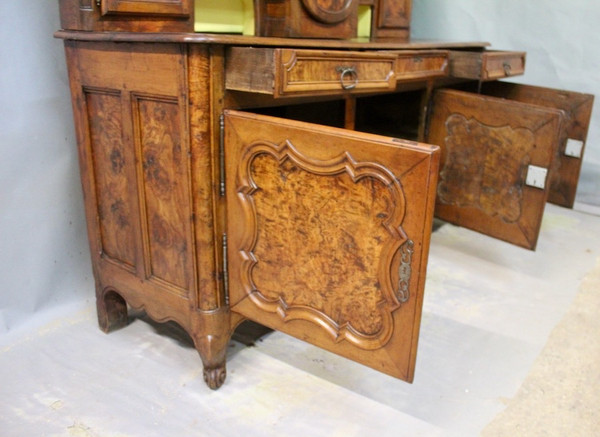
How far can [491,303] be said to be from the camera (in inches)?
81.4

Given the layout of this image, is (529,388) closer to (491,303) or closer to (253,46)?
(491,303)

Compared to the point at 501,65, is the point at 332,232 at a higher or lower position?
lower

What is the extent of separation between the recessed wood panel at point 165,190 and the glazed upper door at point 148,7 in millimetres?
229

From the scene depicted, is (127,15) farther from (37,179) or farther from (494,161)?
(494,161)

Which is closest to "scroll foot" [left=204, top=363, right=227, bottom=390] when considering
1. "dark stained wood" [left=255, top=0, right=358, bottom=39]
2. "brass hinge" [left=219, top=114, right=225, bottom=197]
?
"brass hinge" [left=219, top=114, right=225, bottom=197]

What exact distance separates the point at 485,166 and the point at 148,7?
133 cm

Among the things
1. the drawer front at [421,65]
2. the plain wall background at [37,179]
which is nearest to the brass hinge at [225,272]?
the plain wall background at [37,179]

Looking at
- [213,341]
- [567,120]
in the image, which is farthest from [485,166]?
[213,341]

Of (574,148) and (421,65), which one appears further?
(574,148)

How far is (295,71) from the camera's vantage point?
1300 millimetres

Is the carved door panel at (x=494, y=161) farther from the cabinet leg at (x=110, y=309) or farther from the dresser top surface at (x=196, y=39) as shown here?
Result: the cabinet leg at (x=110, y=309)

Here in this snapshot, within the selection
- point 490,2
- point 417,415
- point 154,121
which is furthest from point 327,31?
point 490,2

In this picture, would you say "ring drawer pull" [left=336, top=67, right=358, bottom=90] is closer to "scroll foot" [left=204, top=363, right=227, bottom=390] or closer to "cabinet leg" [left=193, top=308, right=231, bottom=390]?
"cabinet leg" [left=193, top=308, right=231, bottom=390]

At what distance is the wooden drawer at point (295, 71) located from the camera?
1.26 m
